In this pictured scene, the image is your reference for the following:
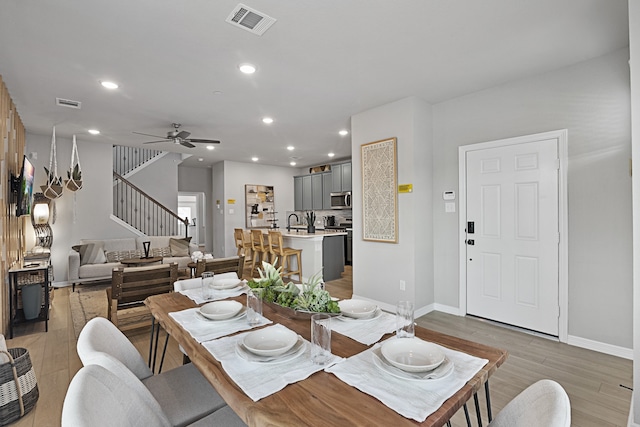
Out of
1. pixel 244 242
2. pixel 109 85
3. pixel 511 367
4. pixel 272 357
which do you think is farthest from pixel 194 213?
pixel 272 357

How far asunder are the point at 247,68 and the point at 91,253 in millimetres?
4702

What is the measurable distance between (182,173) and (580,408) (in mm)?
9474

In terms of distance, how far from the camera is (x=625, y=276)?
2744mm

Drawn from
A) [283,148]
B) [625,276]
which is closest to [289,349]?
[625,276]

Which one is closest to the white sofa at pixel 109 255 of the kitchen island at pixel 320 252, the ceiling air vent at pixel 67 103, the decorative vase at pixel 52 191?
the decorative vase at pixel 52 191

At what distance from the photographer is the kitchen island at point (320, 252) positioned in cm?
572

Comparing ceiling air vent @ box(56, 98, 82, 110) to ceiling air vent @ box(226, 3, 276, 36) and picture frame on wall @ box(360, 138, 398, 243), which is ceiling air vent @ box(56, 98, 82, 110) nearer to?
ceiling air vent @ box(226, 3, 276, 36)

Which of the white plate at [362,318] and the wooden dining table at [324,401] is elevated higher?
the white plate at [362,318]

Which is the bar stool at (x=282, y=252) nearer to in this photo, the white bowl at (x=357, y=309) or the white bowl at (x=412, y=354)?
the white bowl at (x=357, y=309)

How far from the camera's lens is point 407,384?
1026 mm

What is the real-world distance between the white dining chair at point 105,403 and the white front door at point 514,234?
326 cm

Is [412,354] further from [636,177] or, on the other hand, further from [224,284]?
[636,177]

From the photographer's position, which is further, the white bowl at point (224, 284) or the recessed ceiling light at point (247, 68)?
the recessed ceiling light at point (247, 68)

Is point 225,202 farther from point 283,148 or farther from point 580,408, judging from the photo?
point 580,408
